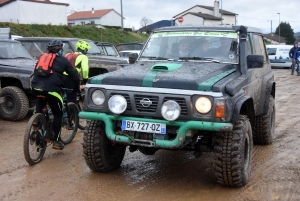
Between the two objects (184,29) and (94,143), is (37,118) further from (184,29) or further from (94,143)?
(184,29)

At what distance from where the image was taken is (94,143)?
5242mm

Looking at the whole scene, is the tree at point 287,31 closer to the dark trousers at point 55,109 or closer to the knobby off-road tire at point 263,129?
the knobby off-road tire at point 263,129

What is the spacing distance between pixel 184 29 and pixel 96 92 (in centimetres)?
195

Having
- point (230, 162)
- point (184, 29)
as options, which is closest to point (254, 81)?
point (184, 29)

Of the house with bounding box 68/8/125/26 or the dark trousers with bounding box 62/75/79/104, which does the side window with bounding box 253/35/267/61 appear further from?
the house with bounding box 68/8/125/26

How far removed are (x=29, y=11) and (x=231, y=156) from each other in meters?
52.3

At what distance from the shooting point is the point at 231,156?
4.71 metres

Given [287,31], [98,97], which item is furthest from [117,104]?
[287,31]

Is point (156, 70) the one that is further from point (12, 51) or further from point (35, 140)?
point (12, 51)

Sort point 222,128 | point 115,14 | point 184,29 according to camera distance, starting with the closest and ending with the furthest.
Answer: point 222,128
point 184,29
point 115,14

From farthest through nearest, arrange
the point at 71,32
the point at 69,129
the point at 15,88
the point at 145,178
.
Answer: the point at 71,32, the point at 15,88, the point at 69,129, the point at 145,178

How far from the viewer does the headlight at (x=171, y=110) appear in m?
4.59

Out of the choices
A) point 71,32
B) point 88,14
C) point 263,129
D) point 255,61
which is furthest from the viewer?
point 88,14

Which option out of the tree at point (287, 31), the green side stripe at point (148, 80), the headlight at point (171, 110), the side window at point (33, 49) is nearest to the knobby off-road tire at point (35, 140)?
the green side stripe at point (148, 80)
